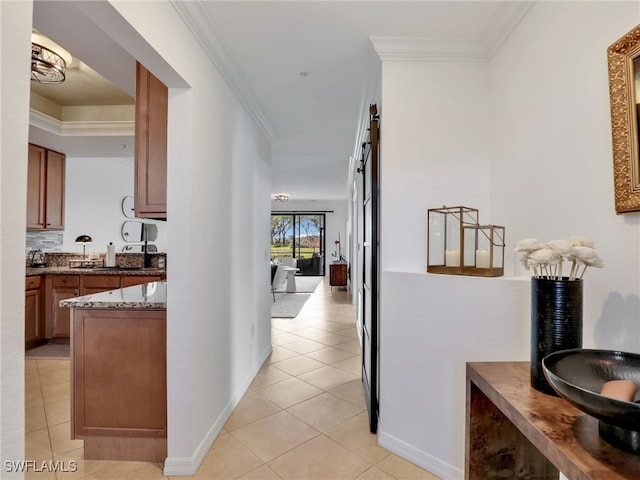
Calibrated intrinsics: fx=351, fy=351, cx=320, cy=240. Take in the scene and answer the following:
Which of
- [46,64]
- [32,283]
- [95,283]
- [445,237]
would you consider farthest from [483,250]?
[32,283]

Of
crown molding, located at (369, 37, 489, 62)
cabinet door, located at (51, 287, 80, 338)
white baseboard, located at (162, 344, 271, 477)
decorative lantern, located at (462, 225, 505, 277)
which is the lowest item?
white baseboard, located at (162, 344, 271, 477)

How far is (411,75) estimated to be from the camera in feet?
6.99

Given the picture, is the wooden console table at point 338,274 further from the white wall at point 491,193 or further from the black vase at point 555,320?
the black vase at point 555,320

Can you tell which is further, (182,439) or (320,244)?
(320,244)

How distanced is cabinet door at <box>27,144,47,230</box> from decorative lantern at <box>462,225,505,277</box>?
481cm

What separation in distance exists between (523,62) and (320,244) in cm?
1119

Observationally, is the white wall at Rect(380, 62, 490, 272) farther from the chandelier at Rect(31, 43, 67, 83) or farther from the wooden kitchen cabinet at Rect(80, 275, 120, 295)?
the wooden kitchen cabinet at Rect(80, 275, 120, 295)

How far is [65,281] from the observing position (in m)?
4.20

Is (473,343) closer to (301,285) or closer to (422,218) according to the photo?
(422,218)

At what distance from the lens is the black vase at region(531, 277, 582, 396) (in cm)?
111

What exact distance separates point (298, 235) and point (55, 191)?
8.90 metres

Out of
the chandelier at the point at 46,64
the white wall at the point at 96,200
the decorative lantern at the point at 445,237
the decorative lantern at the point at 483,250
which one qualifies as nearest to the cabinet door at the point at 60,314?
the white wall at the point at 96,200

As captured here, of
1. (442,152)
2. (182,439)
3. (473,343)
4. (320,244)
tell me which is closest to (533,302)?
(473,343)

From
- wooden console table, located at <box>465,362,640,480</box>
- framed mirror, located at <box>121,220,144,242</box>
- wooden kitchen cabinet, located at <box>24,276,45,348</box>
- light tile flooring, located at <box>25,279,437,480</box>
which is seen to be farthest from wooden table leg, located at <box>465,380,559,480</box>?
framed mirror, located at <box>121,220,144,242</box>
